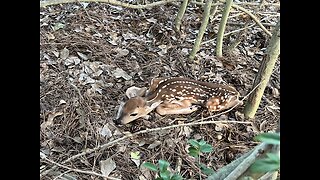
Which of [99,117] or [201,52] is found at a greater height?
[201,52]

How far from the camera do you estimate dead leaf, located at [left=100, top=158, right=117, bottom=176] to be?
215 centimetres

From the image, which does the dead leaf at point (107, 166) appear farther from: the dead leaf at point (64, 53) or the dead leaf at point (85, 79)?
the dead leaf at point (64, 53)

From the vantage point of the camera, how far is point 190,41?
329 cm

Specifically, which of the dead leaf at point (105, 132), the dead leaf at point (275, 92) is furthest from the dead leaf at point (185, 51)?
the dead leaf at point (105, 132)

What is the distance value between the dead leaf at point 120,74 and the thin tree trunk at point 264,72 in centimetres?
73

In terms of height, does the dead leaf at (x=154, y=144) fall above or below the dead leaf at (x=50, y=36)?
below

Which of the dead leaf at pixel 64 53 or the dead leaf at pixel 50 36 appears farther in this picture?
the dead leaf at pixel 50 36

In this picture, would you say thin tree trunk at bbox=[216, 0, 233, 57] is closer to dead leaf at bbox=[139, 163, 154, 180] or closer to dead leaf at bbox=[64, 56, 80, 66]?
dead leaf at bbox=[64, 56, 80, 66]

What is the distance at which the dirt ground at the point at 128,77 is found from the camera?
2.28m
